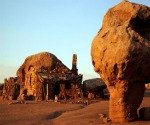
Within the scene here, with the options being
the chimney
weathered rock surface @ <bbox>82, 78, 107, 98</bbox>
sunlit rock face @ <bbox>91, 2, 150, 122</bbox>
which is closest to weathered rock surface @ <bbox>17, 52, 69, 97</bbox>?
the chimney

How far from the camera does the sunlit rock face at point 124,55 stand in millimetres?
11945

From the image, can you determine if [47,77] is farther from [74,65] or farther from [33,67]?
[33,67]

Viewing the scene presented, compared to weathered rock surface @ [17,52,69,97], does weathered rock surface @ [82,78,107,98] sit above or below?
below

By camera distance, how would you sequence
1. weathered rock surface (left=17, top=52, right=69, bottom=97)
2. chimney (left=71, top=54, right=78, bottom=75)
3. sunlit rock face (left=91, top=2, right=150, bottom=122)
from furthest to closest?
chimney (left=71, top=54, right=78, bottom=75)
weathered rock surface (left=17, top=52, right=69, bottom=97)
sunlit rock face (left=91, top=2, right=150, bottom=122)

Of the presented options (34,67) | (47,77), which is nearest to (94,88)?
(47,77)

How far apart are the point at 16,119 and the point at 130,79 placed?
7120mm

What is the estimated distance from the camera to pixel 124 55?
11.8 metres

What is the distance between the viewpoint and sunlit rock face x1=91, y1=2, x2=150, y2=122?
11.9 meters

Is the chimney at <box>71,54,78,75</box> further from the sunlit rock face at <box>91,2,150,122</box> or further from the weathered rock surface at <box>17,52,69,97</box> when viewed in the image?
the sunlit rock face at <box>91,2,150,122</box>

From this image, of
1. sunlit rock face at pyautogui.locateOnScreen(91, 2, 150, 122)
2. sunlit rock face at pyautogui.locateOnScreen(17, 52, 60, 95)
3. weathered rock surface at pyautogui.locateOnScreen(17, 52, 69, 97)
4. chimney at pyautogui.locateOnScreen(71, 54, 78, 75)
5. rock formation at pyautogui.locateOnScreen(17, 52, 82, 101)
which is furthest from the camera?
sunlit rock face at pyautogui.locateOnScreen(17, 52, 60, 95)

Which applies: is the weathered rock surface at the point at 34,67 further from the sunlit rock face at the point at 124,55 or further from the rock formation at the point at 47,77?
the sunlit rock face at the point at 124,55

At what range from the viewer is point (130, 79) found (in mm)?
12539

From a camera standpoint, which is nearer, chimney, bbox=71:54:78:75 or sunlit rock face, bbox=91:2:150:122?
sunlit rock face, bbox=91:2:150:122

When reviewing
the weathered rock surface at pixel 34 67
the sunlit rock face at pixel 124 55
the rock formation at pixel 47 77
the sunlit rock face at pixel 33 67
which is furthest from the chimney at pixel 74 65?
the sunlit rock face at pixel 124 55
